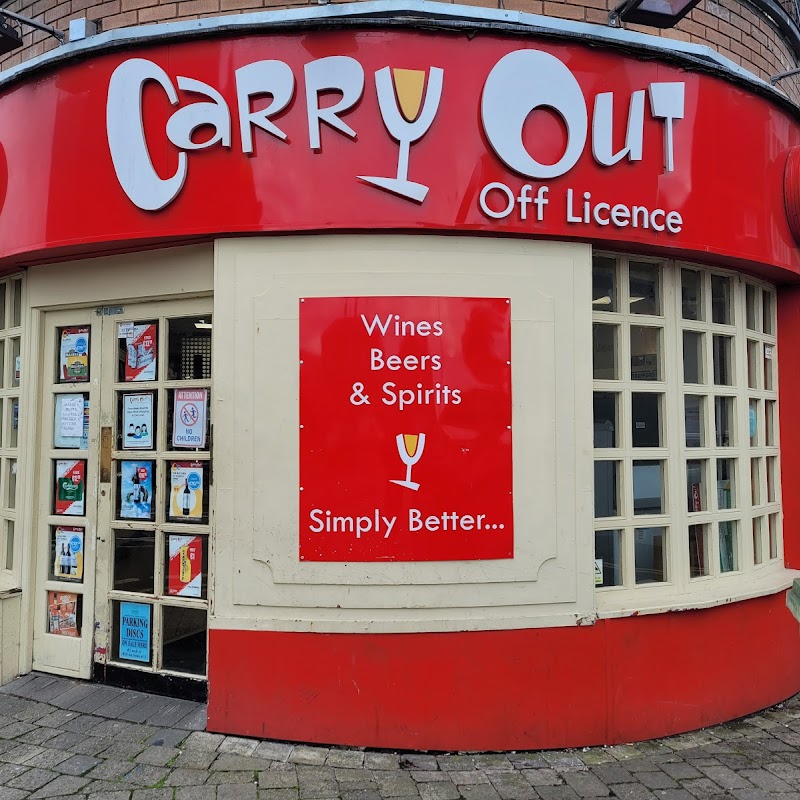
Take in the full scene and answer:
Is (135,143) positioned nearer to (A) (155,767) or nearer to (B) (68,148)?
(B) (68,148)

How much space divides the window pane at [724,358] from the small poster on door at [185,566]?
3685mm

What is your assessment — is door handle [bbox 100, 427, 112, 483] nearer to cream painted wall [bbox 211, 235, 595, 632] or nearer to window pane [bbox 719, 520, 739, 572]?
cream painted wall [bbox 211, 235, 595, 632]

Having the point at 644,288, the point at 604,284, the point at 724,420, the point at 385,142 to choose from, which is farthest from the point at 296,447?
the point at 724,420

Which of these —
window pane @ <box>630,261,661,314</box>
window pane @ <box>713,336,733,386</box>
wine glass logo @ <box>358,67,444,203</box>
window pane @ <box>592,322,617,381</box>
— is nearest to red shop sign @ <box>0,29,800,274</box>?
wine glass logo @ <box>358,67,444,203</box>

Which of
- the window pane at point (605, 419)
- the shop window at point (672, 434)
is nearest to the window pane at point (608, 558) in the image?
the shop window at point (672, 434)

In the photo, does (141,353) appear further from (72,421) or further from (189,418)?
(72,421)

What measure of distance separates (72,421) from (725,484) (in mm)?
4558

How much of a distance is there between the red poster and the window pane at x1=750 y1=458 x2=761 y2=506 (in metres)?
2.17

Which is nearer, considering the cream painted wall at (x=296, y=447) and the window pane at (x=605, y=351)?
the cream painted wall at (x=296, y=447)

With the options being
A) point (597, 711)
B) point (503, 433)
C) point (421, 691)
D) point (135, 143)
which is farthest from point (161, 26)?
point (597, 711)

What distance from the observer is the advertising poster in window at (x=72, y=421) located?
470cm

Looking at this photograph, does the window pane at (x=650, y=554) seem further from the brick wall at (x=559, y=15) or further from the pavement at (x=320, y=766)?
the brick wall at (x=559, y=15)

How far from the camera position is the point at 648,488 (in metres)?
4.40

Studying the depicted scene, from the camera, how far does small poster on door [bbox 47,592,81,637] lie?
15.2 ft
